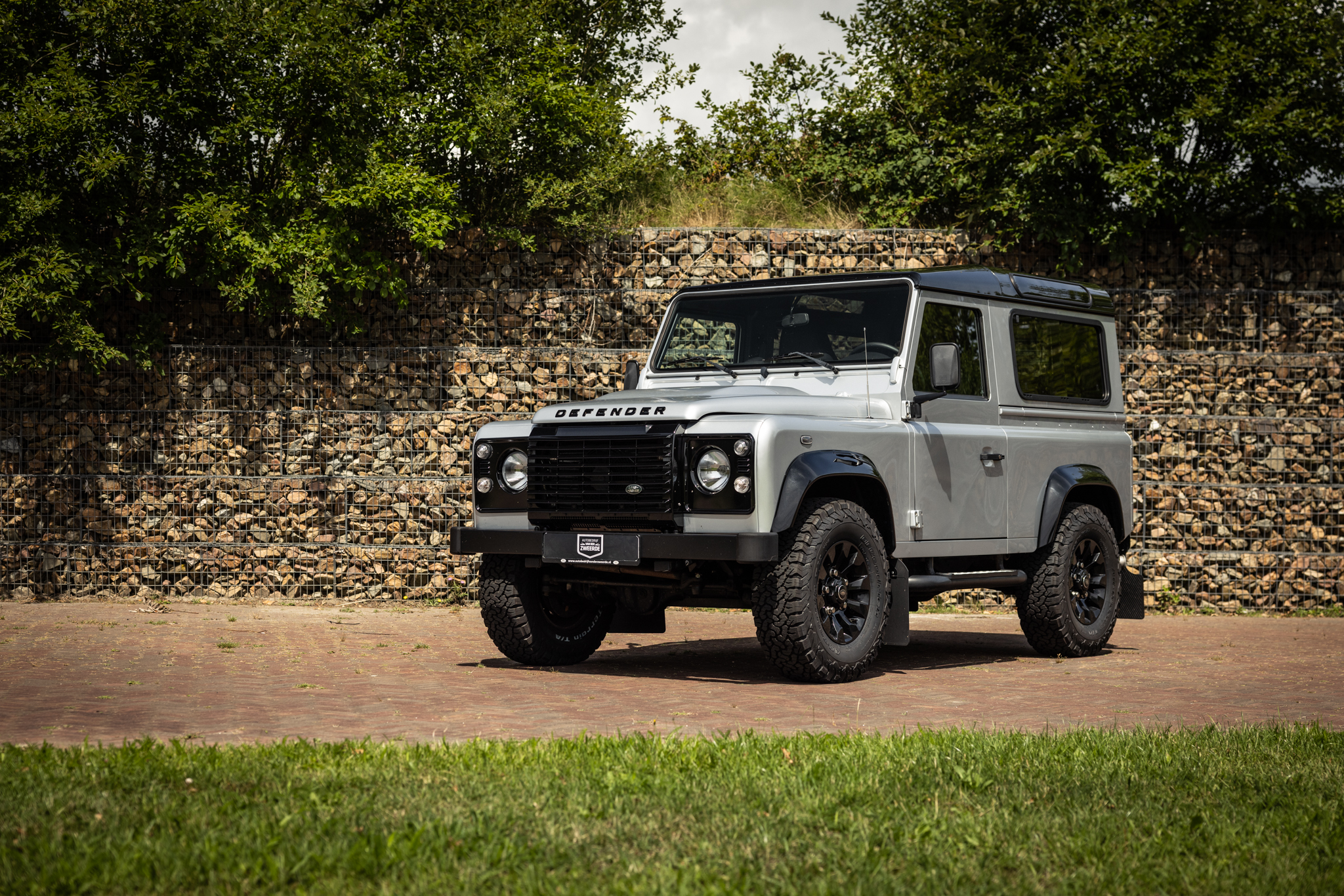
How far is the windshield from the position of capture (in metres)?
8.88

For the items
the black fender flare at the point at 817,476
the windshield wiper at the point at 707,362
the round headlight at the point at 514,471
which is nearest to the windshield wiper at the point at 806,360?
the windshield wiper at the point at 707,362

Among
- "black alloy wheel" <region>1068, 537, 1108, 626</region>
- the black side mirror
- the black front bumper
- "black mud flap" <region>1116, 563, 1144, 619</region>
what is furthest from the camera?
"black mud flap" <region>1116, 563, 1144, 619</region>

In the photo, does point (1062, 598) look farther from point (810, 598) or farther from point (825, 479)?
point (810, 598)

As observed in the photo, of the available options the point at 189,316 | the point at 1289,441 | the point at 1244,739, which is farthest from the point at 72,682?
the point at 1289,441

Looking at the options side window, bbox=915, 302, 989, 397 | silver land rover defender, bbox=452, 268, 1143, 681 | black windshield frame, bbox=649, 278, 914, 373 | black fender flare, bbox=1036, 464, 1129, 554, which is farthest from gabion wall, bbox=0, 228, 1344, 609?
black windshield frame, bbox=649, 278, 914, 373

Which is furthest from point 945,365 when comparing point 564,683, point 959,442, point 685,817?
point 685,817

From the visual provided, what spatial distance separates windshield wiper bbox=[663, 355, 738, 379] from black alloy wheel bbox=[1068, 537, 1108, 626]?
115 inches

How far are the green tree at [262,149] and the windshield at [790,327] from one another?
14.6 feet

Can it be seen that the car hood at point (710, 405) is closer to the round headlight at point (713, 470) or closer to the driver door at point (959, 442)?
the round headlight at point (713, 470)

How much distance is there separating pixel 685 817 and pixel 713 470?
3297 mm

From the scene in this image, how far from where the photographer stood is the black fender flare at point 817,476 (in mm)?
7582

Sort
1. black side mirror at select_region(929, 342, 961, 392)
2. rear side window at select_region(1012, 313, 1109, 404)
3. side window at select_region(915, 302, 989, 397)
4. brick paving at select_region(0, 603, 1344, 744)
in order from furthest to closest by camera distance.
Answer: rear side window at select_region(1012, 313, 1109, 404), side window at select_region(915, 302, 989, 397), black side mirror at select_region(929, 342, 961, 392), brick paving at select_region(0, 603, 1344, 744)

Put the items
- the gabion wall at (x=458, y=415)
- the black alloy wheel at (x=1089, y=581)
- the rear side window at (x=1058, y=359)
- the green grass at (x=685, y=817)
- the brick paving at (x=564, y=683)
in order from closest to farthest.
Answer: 1. the green grass at (x=685, y=817)
2. the brick paving at (x=564, y=683)
3. the rear side window at (x=1058, y=359)
4. the black alloy wheel at (x=1089, y=581)
5. the gabion wall at (x=458, y=415)

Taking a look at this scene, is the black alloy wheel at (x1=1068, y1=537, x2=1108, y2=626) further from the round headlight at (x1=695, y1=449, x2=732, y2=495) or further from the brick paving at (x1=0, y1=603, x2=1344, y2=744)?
the round headlight at (x1=695, y1=449, x2=732, y2=495)
